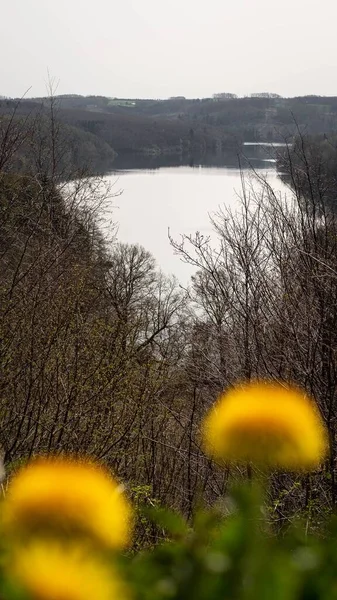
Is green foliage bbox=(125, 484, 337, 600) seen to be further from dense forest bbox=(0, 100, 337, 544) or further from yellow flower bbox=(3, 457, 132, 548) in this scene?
dense forest bbox=(0, 100, 337, 544)

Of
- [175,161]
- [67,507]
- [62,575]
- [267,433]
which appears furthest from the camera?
Answer: [175,161]

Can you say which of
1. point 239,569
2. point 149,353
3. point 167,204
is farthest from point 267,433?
point 167,204

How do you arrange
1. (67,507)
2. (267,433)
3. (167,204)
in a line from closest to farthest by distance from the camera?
(67,507) → (267,433) → (167,204)

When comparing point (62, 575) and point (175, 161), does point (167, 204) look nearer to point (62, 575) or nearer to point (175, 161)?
point (175, 161)

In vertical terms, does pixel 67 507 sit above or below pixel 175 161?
below

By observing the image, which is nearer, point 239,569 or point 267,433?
point 239,569

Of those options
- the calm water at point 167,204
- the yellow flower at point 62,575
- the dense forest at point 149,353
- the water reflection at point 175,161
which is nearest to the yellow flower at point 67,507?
the yellow flower at point 62,575

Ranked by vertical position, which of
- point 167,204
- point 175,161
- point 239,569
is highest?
point 175,161
